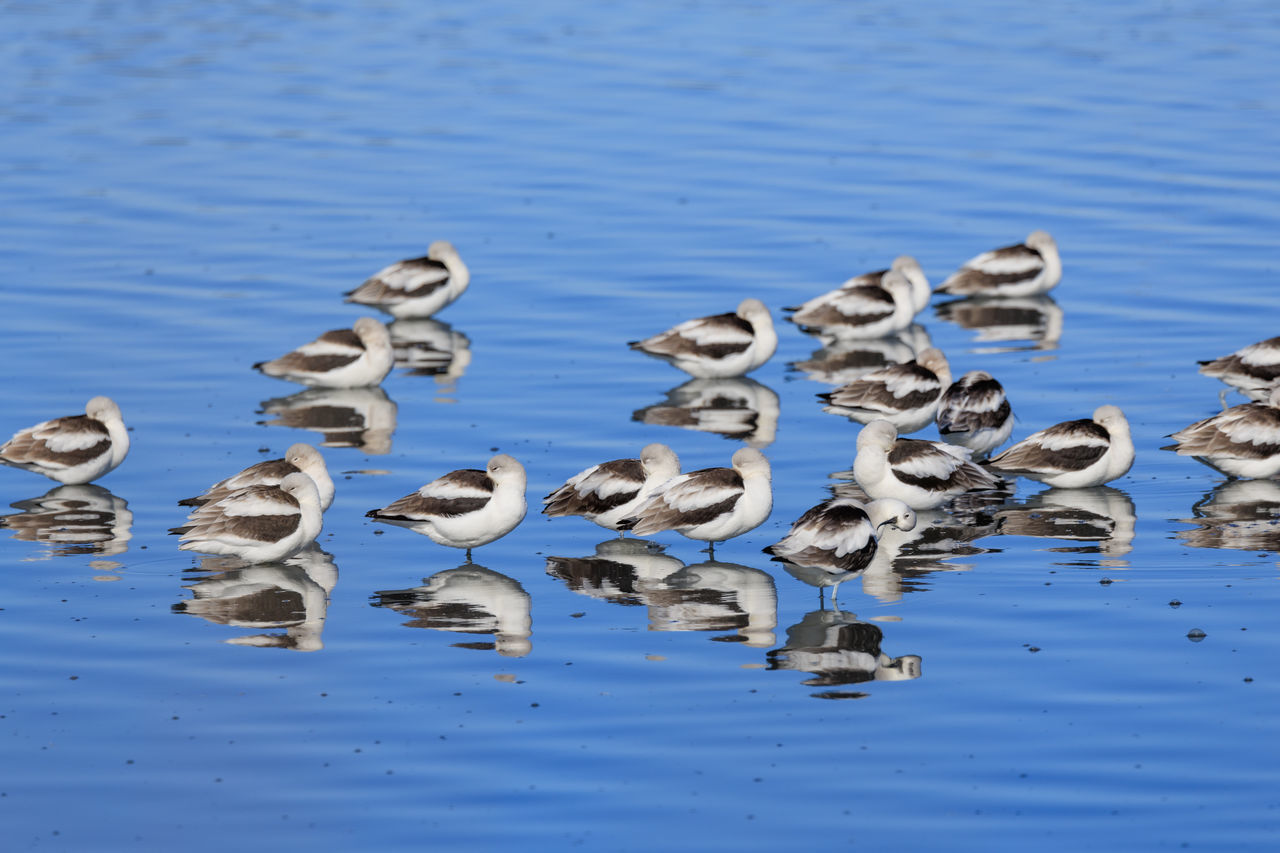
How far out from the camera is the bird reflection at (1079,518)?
50.3 feet

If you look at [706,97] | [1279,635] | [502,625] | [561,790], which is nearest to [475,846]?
[561,790]

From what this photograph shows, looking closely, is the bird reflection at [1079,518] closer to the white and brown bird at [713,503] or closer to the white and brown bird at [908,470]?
the white and brown bird at [908,470]

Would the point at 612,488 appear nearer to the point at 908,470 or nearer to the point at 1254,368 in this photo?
the point at 908,470

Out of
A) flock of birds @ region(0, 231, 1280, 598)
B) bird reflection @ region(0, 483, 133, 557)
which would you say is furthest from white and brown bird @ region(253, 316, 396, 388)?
bird reflection @ region(0, 483, 133, 557)

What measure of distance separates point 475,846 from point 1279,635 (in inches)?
261

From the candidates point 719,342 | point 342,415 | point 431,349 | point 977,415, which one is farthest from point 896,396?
point 431,349

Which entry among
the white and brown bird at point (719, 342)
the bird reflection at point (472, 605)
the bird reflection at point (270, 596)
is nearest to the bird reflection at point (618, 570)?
the bird reflection at point (472, 605)

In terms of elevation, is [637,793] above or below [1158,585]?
below

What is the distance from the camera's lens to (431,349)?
2311 cm

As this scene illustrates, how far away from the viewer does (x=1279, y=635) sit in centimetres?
1283

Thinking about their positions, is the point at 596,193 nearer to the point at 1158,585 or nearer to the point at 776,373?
the point at 776,373

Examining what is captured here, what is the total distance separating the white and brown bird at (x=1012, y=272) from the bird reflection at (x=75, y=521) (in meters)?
13.2

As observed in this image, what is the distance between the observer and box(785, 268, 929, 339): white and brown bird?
23.0m

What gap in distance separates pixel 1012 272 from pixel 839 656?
13.7 meters
